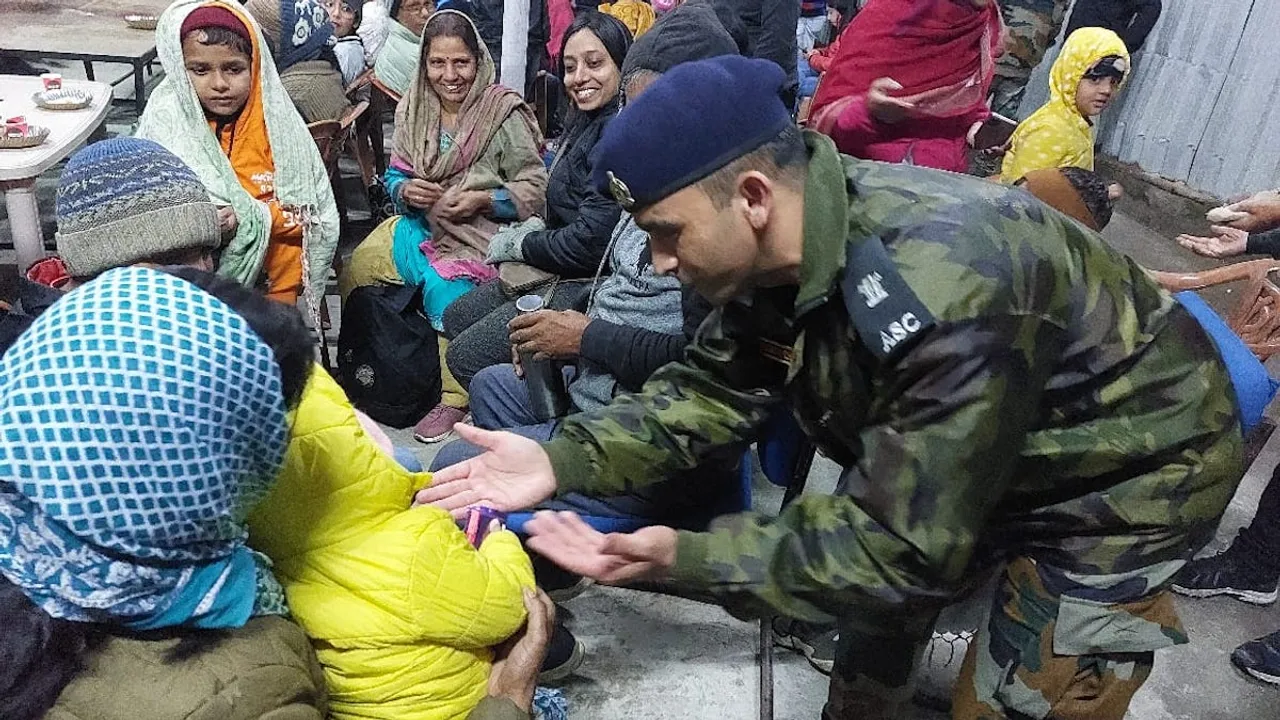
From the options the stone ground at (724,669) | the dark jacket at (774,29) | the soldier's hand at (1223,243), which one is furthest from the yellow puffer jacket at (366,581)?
the dark jacket at (774,29)

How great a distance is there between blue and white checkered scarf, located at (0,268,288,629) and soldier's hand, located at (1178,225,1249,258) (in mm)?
2512

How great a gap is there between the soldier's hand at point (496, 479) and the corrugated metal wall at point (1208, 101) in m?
4.50

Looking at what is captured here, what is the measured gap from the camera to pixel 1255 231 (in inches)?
106

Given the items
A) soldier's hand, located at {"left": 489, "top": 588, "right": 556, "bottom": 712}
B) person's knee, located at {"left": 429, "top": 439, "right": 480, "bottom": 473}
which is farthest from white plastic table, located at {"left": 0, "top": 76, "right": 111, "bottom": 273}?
soldier's hand, located at {"left": 489, "top": 588, "right": 556, "bottom": 712}

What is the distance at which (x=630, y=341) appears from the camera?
6.93 feet

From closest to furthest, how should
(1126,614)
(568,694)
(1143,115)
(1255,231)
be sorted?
(1126,614) → (568,694) → (1255,231) → (1143,115)

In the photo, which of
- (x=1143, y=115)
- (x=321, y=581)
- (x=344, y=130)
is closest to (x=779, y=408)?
(x=321, y=581)

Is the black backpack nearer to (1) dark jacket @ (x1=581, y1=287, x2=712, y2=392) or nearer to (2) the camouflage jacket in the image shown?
(1) dark jacket @ (x1=581, y1=287, x2=712, y2=392)

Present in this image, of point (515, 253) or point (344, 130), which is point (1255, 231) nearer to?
point (515, 253)

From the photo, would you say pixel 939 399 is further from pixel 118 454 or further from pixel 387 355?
pixel 387 355

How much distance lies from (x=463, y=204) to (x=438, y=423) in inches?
30.6

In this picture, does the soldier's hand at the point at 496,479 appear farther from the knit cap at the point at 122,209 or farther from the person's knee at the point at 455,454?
the knit cap at the point at 122,209

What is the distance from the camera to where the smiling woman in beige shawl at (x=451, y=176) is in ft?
10.4

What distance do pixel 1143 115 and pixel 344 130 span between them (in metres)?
4.49
